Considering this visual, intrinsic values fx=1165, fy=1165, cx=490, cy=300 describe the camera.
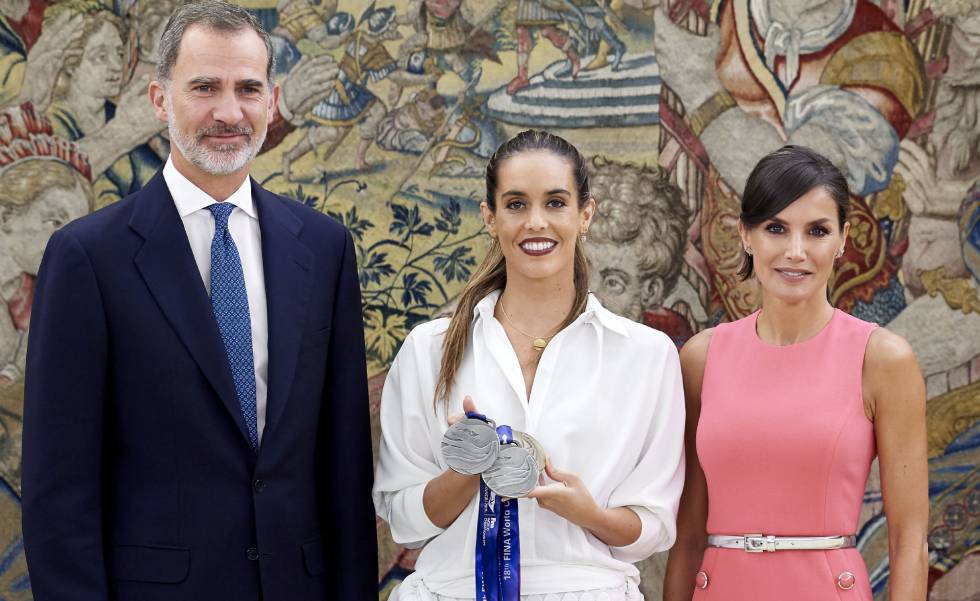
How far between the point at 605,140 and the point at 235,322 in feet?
8.01

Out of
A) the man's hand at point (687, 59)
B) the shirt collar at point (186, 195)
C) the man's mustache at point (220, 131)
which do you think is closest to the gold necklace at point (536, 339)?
the shirt collar at point (186, 195)

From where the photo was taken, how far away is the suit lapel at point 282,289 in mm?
3100

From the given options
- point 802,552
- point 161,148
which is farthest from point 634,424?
point 161,148

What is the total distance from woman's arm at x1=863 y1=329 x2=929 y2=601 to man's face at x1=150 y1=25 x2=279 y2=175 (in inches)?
72.9

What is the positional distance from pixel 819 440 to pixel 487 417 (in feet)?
2.98

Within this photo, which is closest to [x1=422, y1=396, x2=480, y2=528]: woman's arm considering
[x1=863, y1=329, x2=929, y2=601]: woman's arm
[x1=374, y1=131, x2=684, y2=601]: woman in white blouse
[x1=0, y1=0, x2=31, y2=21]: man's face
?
[x1=374, y1=131, x2=684, y2=601]: woman in white blouse

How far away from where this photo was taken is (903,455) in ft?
10.4

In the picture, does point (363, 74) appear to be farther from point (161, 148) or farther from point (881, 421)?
point (881, 421)

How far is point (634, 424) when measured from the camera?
3.21 metres

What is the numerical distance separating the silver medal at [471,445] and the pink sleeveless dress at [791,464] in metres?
0.73

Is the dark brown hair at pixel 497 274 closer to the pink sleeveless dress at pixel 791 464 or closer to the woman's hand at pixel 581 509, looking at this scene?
the woman's hand at pixel 581 509

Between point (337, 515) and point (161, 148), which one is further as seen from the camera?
point (161, 148)

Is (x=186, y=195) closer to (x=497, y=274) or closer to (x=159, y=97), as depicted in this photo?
(x=159, y=97)

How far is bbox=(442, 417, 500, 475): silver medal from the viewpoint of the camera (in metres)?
2.93
